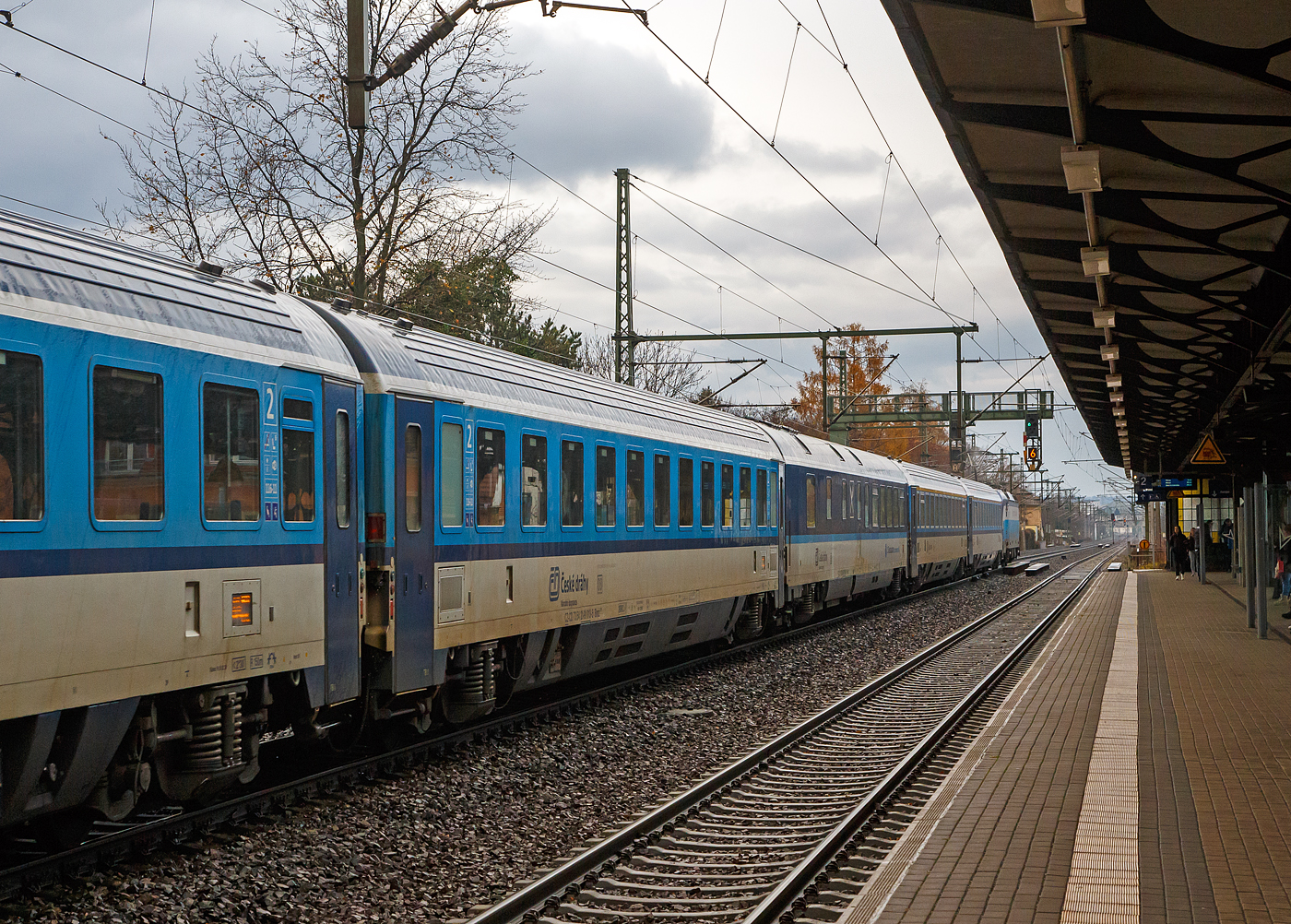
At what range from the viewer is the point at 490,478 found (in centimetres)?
1134

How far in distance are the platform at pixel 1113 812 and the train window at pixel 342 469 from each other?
448cm

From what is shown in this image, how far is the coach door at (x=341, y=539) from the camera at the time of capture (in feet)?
29.4

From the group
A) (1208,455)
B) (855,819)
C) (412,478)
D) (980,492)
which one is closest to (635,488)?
(412,478)

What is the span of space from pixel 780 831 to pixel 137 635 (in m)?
4.48

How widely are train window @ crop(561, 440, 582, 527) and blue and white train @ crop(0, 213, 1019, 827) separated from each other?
0.03 metres

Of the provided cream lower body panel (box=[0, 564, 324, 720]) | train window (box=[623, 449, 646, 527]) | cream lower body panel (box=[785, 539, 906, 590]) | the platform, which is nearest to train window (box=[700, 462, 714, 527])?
train window (box=[623, 449, 646, 527])

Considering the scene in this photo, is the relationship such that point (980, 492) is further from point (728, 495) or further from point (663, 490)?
point (663, 490)

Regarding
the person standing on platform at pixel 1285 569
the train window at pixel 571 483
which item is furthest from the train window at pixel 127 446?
the person standing on platform at pixel 1285 569

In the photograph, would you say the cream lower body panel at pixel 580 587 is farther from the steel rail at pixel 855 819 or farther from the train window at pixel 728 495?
the steel rail at pixel 855 819

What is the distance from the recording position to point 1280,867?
6.90m

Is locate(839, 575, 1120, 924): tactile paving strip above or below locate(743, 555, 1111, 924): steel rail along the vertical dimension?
above

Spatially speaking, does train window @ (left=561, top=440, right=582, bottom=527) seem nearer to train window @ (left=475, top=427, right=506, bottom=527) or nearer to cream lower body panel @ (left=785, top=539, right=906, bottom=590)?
train window @ (left=475, top=427, right=506, bottom=527)

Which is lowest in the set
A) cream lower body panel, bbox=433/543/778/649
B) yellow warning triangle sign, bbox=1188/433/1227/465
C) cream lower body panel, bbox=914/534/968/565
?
cream lower body panel, bbox=914/534/968/565

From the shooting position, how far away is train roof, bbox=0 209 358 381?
659 cm
